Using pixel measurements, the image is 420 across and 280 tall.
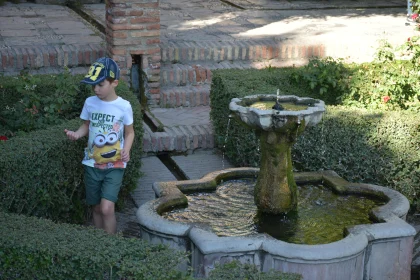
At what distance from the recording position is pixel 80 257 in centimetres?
380

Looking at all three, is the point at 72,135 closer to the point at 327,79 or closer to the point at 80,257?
the point at 80,257

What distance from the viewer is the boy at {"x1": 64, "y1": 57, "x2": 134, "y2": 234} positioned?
5.01 metres

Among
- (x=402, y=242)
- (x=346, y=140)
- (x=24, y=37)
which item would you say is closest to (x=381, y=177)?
(x=346, y=140)

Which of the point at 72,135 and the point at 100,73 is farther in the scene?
the point at 72,135

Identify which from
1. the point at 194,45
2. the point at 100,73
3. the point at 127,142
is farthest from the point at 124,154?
the point at 194,45

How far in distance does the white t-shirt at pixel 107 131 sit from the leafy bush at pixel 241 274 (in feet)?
4.97

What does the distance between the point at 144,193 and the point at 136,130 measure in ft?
1.95

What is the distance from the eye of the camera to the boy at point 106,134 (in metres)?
5.01

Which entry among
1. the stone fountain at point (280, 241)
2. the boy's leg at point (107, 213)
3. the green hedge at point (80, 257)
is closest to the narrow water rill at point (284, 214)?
the stone fountain at point (280, 241)

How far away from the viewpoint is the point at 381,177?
602 cm

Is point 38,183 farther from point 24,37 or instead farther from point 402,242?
point 24,37

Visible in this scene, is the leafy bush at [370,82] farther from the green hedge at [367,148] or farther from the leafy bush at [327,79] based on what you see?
the green hedge at [367,148]

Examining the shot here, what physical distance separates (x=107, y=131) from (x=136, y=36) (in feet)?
9.78

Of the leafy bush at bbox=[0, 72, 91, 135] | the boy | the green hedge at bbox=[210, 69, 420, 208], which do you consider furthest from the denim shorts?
the green hedge at bbox=[210, 69, 420, 208]
